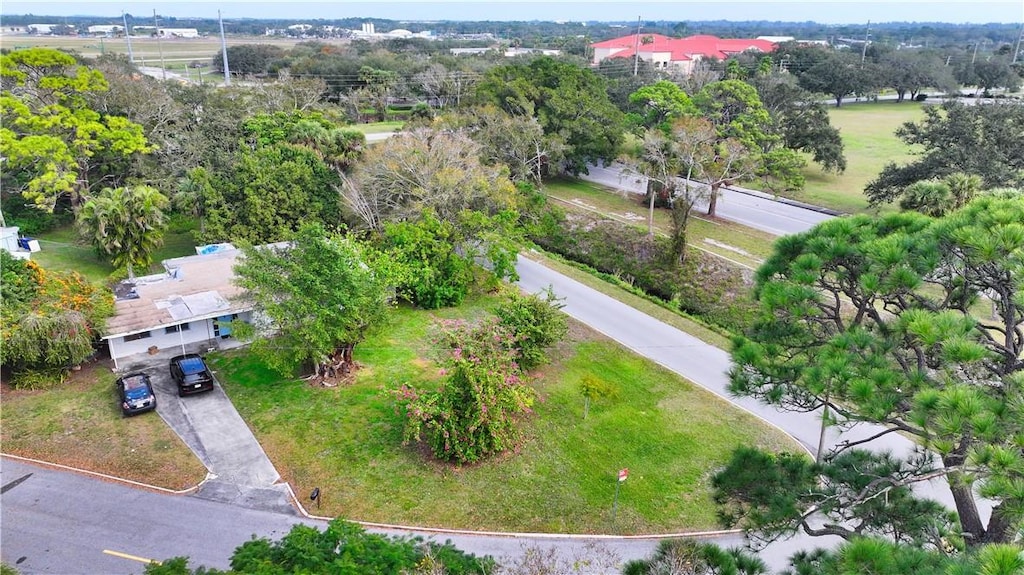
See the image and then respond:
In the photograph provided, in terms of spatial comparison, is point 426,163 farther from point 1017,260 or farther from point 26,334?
point 1017,260

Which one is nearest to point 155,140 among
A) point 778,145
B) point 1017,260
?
point 778,145

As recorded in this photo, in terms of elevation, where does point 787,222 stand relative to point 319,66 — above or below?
below

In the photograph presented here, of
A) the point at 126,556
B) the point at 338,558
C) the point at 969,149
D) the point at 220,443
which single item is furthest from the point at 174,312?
the point at 969,149

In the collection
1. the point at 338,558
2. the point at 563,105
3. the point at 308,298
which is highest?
the point at 563,105

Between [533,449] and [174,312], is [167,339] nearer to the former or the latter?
[174,312]

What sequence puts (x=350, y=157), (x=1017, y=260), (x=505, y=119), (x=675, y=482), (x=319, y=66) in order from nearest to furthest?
(x=1017, y=260) → (x=675, y=482) → (x=350, y=157) → (x=505, y=119) → (x=319, y=66)

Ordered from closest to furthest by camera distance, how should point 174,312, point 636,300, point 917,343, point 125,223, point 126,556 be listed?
point 917,343 → point 126,556 → point 174,312 → point 125,223 → point 636,300

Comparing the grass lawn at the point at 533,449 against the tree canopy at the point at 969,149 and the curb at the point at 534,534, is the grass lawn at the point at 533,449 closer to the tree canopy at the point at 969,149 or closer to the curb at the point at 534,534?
the curb at the point at 534,534
